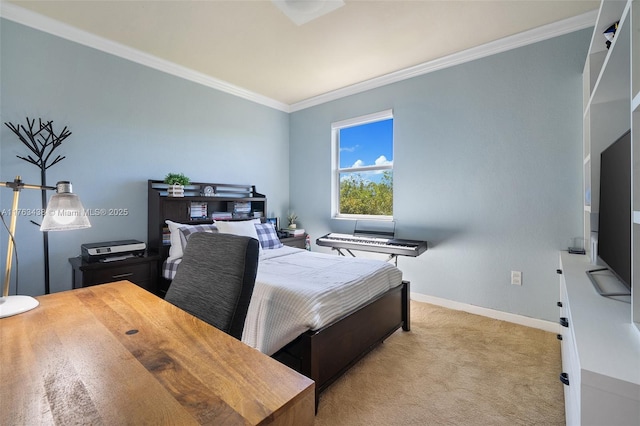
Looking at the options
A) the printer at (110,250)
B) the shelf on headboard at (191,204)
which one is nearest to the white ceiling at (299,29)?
the shelf on headboard at (191,204)

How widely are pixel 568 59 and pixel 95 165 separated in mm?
4368

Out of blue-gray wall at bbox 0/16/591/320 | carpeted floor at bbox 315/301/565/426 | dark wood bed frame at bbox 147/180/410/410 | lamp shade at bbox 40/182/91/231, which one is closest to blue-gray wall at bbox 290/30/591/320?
blue-gray wall at bbox 0/16/591/320

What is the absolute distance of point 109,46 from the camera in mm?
2736

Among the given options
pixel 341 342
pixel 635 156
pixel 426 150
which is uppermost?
pixel 426 150

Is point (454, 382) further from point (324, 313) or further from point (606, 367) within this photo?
point (606, 367)

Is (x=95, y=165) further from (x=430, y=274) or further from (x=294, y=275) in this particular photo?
(x=430, y=274)

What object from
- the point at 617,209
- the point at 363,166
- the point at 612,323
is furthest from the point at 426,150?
the point at 612,323

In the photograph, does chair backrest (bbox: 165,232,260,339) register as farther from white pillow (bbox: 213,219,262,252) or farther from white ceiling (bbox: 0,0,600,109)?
white ceiling (bbox: 0,0,600,109)

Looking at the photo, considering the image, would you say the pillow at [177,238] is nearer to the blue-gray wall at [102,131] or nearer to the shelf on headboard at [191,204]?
the shelf on headboard at [191,204]

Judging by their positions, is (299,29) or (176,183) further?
(176,183)

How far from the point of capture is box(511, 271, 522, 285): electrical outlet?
2691 millimetres

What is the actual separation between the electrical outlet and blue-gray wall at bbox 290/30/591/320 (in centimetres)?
4

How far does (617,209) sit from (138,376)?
1.99 m

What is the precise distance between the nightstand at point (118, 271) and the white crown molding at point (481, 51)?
3063 mm
